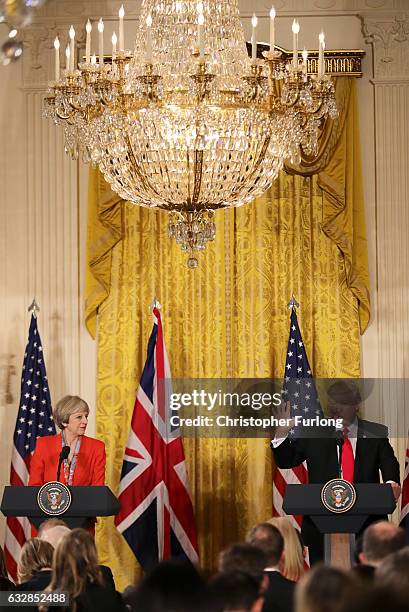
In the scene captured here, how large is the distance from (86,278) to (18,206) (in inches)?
32.5

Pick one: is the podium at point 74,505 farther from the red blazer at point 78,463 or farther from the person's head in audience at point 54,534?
the red blazer at point 78,463

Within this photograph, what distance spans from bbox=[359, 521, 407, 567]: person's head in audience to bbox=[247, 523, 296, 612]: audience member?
35cm

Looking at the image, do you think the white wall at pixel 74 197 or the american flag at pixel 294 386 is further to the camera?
the white wall at pixel 74 197

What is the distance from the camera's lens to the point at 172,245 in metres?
9.30

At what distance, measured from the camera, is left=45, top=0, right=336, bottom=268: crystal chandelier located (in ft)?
20.7

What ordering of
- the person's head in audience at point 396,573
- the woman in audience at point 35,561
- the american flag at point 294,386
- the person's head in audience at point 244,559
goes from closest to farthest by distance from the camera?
the person's head in audience at point 396,573 < the person's head in audience at point 244,559 < the woman in audience at point 35,561 < the american flag at point 294,386

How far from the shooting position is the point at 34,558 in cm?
508

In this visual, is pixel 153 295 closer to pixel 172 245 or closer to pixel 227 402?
pixel 172 245

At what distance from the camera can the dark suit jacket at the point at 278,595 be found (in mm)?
4516

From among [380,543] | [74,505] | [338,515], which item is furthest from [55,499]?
[380,543]

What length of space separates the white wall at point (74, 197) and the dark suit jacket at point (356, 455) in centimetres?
164

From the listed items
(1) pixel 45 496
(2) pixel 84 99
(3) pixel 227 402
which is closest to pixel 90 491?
(1) pixel 45 496

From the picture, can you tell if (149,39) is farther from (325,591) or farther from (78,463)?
(325,591)

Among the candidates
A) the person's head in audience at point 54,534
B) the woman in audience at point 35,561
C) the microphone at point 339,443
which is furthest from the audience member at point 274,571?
the microphone at point 339,443
